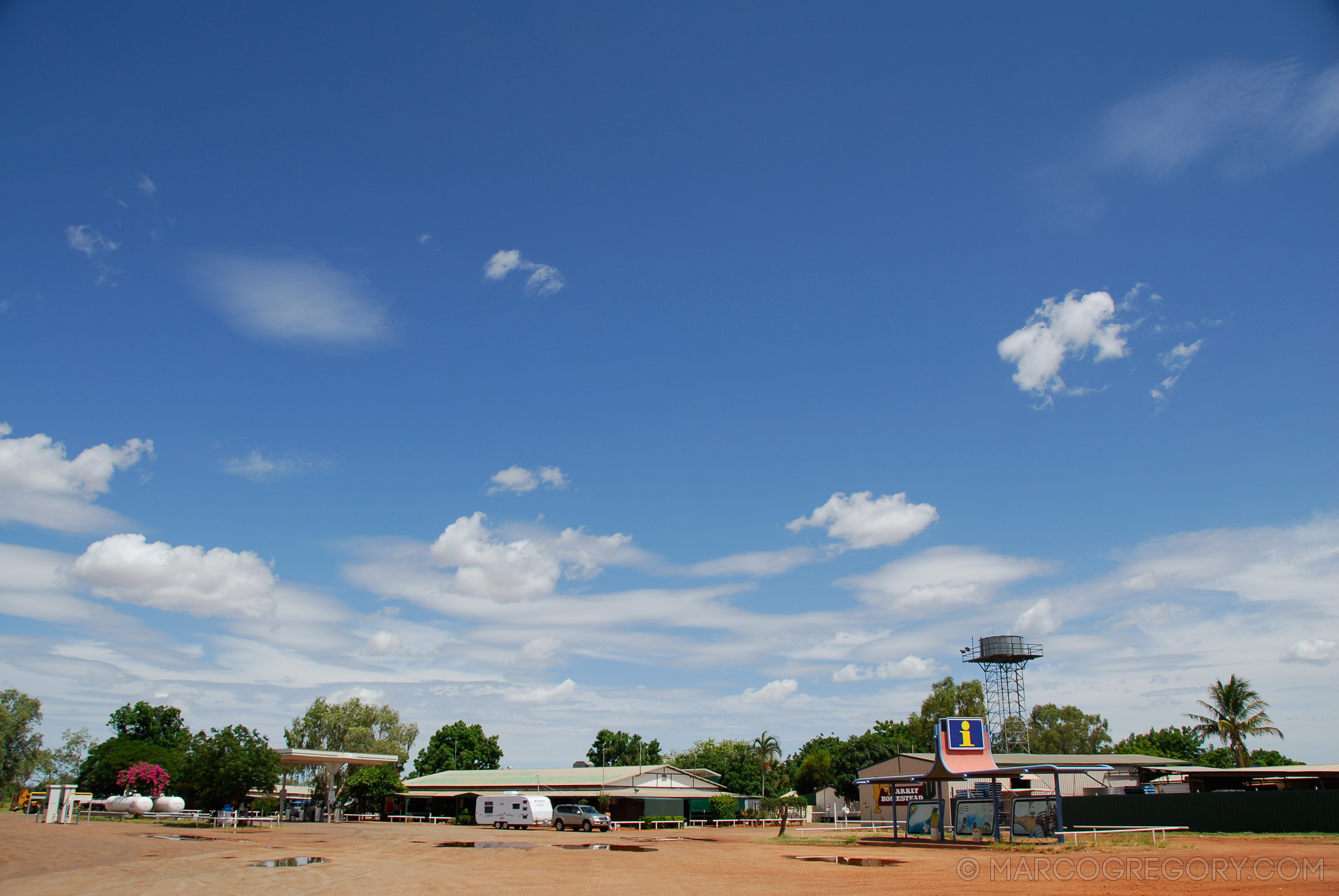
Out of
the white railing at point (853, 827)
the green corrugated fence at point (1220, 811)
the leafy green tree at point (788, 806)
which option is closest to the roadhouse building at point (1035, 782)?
the white railing at point (853, 827)

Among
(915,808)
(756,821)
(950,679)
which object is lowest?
(756,821)

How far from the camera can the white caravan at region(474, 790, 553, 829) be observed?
55.4 m

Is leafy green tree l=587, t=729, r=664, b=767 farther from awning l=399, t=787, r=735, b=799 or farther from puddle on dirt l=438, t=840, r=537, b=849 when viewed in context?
puddle on dirt l=438, t=840, r=537, b=849

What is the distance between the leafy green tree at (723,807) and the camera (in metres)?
67.0

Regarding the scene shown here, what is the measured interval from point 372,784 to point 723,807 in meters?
29.7

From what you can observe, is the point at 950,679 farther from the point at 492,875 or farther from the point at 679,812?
the point at 492,875

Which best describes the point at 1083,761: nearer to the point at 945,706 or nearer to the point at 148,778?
the point at 945,706

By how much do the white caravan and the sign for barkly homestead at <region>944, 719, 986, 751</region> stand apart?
1174 inches

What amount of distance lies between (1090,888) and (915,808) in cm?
2297

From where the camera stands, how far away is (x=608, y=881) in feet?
66.4

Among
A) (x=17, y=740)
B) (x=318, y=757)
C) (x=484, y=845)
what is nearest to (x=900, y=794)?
(x=484, y=845)

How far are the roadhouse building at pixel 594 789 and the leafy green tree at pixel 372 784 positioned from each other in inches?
60.9

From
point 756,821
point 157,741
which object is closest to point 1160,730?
point 756,821

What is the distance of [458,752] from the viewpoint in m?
102
